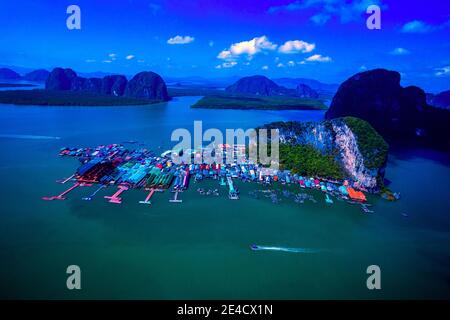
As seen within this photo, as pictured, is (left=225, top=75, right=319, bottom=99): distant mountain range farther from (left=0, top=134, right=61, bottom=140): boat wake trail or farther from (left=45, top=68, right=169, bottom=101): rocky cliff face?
(left=0, top=134, right=61, bottom=140): boat wake trail

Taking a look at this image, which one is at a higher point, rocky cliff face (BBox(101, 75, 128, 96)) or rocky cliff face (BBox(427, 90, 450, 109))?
rocky cliff face (BBox(101, 75, 128, 96))

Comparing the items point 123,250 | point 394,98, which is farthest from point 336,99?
point 123,250

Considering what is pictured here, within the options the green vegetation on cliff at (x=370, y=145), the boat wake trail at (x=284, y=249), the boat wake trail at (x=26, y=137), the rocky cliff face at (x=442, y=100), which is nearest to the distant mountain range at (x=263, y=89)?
the rocky cliff face at (x=442, y=100)

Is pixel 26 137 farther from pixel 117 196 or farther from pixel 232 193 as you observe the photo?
pixel 232 193

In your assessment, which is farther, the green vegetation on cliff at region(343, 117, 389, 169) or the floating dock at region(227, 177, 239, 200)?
the green vegetation on cliff at region(343, 117, 389, 169)

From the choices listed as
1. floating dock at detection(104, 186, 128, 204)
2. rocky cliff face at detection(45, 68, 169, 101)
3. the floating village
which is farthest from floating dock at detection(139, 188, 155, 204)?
rocky cliff face at detection(45, 68, 169, 101)

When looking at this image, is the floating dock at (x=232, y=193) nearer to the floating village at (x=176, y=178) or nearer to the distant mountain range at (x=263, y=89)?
the floating village at (x=176, y=178)

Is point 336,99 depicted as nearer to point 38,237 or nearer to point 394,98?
point 394,98
